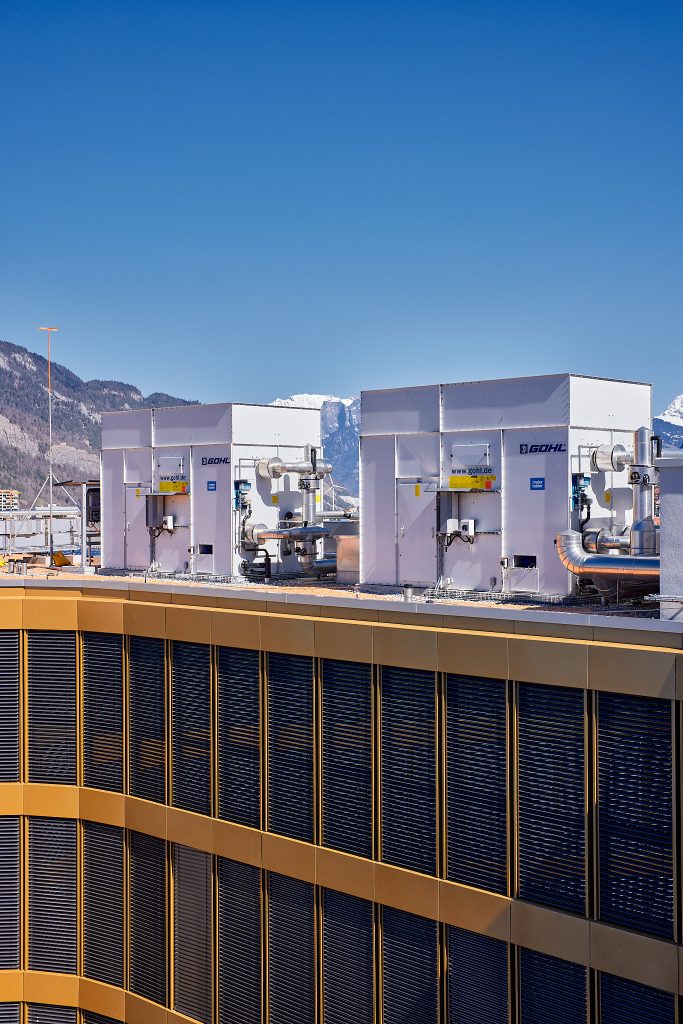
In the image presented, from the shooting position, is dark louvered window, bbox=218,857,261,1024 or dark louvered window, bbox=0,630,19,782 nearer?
dark louvered window, bbox=218,857,261,1024

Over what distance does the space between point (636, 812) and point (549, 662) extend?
82.4 inches

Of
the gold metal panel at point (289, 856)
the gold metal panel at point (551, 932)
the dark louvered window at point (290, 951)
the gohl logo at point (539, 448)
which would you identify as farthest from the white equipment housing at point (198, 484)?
the gold metal panel at point (551, 932)

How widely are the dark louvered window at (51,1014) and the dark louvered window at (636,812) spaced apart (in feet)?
37.8

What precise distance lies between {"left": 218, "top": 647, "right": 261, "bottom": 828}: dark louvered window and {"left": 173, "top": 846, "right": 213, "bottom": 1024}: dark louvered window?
4.03 ft

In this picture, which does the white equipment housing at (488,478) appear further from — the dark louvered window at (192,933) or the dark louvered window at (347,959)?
the dark louvered window at (192,933)

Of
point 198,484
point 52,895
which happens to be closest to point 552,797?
point 52,895

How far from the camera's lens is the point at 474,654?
51.1 feet

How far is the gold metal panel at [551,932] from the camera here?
1430 cm

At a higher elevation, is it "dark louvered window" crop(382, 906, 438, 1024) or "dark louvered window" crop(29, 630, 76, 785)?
"dark louvered window" crop(29, 630, 76, 785)

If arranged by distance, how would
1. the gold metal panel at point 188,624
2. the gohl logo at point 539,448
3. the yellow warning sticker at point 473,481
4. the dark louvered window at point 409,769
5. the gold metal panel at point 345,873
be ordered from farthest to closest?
1. the yellow warning sticker at point 473,481
2. the gohl logo at point 539,448
3. the gold metal panel at point 188,624
4. the gold metal panel at point 345,873
5. the dark louvered window at point 409,769

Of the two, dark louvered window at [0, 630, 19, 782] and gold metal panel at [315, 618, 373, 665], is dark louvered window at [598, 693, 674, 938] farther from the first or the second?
dark louvered window at [0, 630, 19, 782]

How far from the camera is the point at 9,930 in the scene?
69.5 ft

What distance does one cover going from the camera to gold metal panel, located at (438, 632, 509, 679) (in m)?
15.2

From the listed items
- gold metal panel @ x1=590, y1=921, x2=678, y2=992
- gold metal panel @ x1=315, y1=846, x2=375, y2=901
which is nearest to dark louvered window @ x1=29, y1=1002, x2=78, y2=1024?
gold metal panel @ x1=315, y1=846, x2=375, y2=901
